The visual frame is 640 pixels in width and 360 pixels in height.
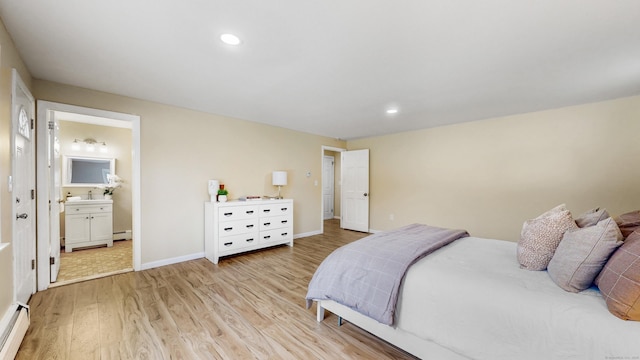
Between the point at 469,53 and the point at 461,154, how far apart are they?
275 cm

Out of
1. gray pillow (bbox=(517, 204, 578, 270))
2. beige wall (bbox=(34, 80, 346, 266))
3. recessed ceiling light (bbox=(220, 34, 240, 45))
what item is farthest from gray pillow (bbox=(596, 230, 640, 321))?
beige wall (bbox=(34, 80, 346, 266))

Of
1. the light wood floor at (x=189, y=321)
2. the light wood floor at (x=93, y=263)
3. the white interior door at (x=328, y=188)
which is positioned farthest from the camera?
the white interior door at (x=328, y=188)

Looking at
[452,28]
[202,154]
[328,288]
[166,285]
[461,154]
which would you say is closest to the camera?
[452,28]

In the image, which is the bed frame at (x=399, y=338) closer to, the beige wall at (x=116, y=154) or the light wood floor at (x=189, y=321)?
the light wood floor at (x=189, y=321)

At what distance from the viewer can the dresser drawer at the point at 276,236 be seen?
13.5ft

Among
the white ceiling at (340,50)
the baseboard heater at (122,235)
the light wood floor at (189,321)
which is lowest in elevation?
the light wood floor at (189,321)

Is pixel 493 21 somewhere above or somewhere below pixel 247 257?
above

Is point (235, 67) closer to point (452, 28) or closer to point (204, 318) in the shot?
point (452, 28)

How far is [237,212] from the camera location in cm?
379

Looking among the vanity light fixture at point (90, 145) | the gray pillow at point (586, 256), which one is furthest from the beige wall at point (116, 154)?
the gray pillow at point (586, 256)

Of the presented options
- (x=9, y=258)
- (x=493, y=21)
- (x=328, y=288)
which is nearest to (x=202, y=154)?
(x=9, y=258)

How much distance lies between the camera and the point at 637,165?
9.90ft

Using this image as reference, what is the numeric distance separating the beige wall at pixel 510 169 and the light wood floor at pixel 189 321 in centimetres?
296

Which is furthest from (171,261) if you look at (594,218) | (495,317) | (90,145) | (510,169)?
(510,169)
